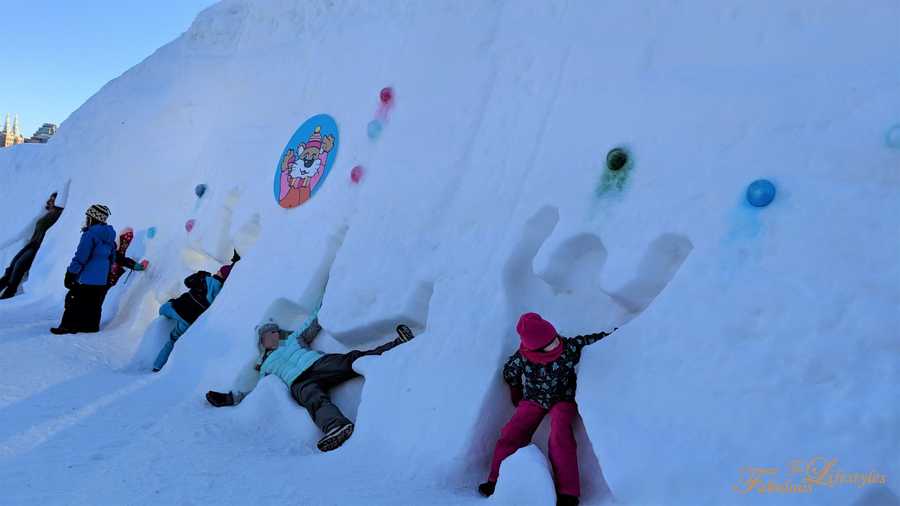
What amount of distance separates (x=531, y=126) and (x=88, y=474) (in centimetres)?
244

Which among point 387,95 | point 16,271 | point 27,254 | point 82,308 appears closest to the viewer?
point 387,95

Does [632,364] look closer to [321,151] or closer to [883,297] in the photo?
[883,297]

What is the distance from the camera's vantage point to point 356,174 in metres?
4.30

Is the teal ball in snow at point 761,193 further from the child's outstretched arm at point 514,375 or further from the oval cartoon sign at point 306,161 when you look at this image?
the oval cartoon sign at point 306,161

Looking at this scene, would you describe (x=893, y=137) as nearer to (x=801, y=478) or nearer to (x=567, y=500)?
(x=801, y=478)

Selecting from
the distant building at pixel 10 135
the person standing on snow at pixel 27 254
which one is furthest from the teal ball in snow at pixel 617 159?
the distant building at pixel 10 135

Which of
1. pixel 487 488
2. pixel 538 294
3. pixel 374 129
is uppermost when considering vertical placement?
pixel 374 129

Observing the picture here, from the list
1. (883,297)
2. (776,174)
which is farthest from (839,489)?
(776,174)

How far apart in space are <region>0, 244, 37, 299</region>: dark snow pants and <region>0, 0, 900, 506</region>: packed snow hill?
233 cm

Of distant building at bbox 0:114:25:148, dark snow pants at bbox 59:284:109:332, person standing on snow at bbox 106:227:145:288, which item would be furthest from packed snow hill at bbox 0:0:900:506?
distant building at bbox 0:114:25:148

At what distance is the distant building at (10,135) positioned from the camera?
68.9 feet

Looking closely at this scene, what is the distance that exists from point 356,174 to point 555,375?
220 cm

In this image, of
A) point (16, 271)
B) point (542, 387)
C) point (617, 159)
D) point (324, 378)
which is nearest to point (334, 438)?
point (324, 378)

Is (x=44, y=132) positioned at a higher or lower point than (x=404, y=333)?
higher
